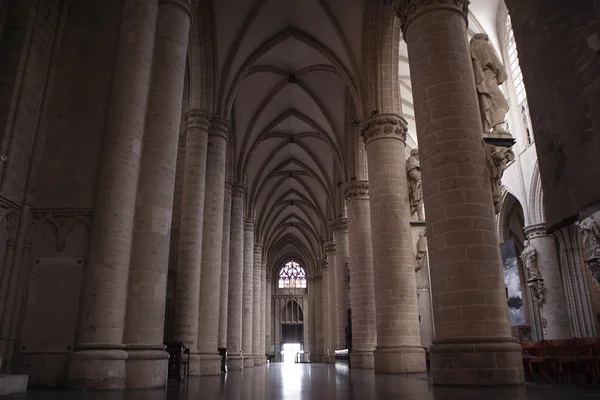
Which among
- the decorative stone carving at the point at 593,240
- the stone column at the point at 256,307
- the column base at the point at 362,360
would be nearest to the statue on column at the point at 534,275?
the decorative stone carving at the point at 593,240

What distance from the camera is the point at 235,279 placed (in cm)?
2081

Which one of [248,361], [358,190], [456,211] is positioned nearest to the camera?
[456,211]

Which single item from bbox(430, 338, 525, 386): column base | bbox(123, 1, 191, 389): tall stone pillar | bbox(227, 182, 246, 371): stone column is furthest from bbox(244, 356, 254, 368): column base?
bbox(430, 338, 525, 386): column base

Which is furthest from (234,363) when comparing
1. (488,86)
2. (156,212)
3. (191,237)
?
(488,86)

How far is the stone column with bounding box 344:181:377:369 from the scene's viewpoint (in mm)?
18133

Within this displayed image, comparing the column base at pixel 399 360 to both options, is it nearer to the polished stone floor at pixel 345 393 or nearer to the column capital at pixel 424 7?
the polished stone floor at pixel 345 393

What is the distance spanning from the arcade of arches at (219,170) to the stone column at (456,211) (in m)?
0.03

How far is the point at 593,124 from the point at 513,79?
20.7 m

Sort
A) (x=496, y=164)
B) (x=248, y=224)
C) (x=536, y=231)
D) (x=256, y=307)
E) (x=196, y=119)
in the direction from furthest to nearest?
(x=256, y=307)
(x=248, y=224)
(x=536, y=231)
(x=196, y=119)
(x=496, y=164)

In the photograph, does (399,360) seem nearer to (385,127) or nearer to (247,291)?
(385,127)

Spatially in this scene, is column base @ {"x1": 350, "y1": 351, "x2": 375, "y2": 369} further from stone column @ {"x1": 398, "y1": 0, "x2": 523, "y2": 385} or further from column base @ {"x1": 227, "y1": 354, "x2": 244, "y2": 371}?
stone column @ {"x1": 398, "y1": 0, "x2": 523, "y2": 385}

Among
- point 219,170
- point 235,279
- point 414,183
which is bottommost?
point 235,279

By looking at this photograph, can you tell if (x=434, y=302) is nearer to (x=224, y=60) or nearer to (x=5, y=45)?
(x=5, y=45)

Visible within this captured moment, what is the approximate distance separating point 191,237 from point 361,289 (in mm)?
8257
